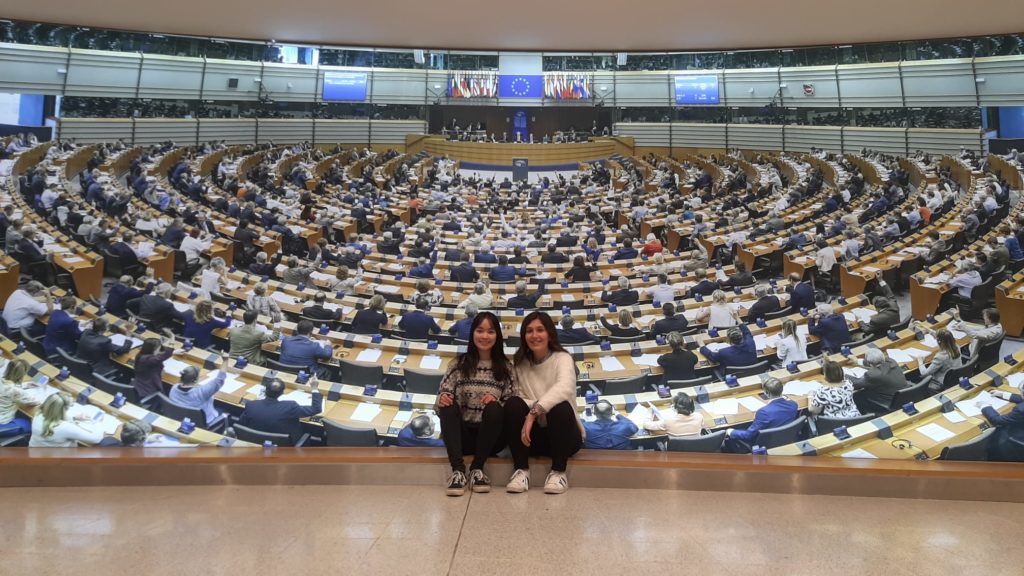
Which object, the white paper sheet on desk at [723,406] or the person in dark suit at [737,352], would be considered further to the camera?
the person in dark suit at [737,352]

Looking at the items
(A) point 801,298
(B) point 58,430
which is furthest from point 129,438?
(A) point 801,298

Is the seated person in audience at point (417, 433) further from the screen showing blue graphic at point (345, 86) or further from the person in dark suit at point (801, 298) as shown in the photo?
the screen showing blue graphic at point (345, 86)

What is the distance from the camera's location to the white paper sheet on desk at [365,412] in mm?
5598

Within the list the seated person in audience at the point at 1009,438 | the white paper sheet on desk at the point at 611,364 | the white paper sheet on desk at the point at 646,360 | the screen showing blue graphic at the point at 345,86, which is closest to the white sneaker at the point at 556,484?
the seated person in audience at the point at 1009,438

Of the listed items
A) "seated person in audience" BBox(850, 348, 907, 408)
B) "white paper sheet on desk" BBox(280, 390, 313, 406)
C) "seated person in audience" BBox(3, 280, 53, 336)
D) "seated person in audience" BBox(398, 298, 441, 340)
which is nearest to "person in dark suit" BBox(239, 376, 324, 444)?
"white paper sheet on desk" BBox(280, 390, 313, 406)

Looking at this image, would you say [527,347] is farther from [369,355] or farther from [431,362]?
[369,355]

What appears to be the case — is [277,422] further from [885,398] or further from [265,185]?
[265,185]

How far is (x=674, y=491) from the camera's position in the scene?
3.49 metres

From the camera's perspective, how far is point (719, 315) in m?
8.60

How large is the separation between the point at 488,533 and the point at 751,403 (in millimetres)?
3674

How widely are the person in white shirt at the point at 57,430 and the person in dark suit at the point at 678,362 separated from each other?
5289mm

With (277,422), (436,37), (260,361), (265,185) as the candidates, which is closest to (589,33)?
(436,37)

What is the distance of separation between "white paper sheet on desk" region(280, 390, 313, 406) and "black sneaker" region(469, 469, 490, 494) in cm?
277

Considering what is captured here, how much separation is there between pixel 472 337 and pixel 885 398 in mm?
4299
